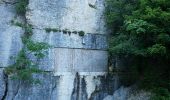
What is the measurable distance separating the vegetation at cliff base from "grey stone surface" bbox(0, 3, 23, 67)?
112 inches

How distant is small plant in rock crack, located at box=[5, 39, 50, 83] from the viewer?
956 centimetres

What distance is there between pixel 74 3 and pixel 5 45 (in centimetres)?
257

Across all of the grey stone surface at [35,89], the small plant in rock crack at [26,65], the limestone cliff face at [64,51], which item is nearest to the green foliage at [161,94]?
the limestone cliff face at [64,51]

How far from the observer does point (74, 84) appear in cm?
1032

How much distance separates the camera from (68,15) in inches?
418

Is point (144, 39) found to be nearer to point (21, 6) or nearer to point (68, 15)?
point (68, 15)

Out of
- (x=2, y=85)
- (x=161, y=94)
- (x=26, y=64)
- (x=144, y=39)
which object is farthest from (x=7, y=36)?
(x=161, y=94)

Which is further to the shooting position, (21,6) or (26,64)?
(21,6)

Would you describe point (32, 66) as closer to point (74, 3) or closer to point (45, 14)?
point (45, 14)

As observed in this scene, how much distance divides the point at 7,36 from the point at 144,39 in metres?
4.02

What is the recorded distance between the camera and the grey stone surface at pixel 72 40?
10.2 m

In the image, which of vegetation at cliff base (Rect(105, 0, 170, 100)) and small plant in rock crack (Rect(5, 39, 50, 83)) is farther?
small plant in rock crack (Rect(5, 39, 50, 83))

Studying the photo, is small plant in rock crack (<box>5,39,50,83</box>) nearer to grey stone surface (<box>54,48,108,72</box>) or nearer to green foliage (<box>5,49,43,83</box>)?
green foliage (<box>5,49,43,83</box>)

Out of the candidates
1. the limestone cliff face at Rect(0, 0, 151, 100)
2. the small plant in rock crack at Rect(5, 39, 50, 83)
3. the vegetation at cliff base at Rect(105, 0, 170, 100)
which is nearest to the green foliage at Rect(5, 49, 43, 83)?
the small plant in rock crack at Rect(5, 39, 50, 83)
